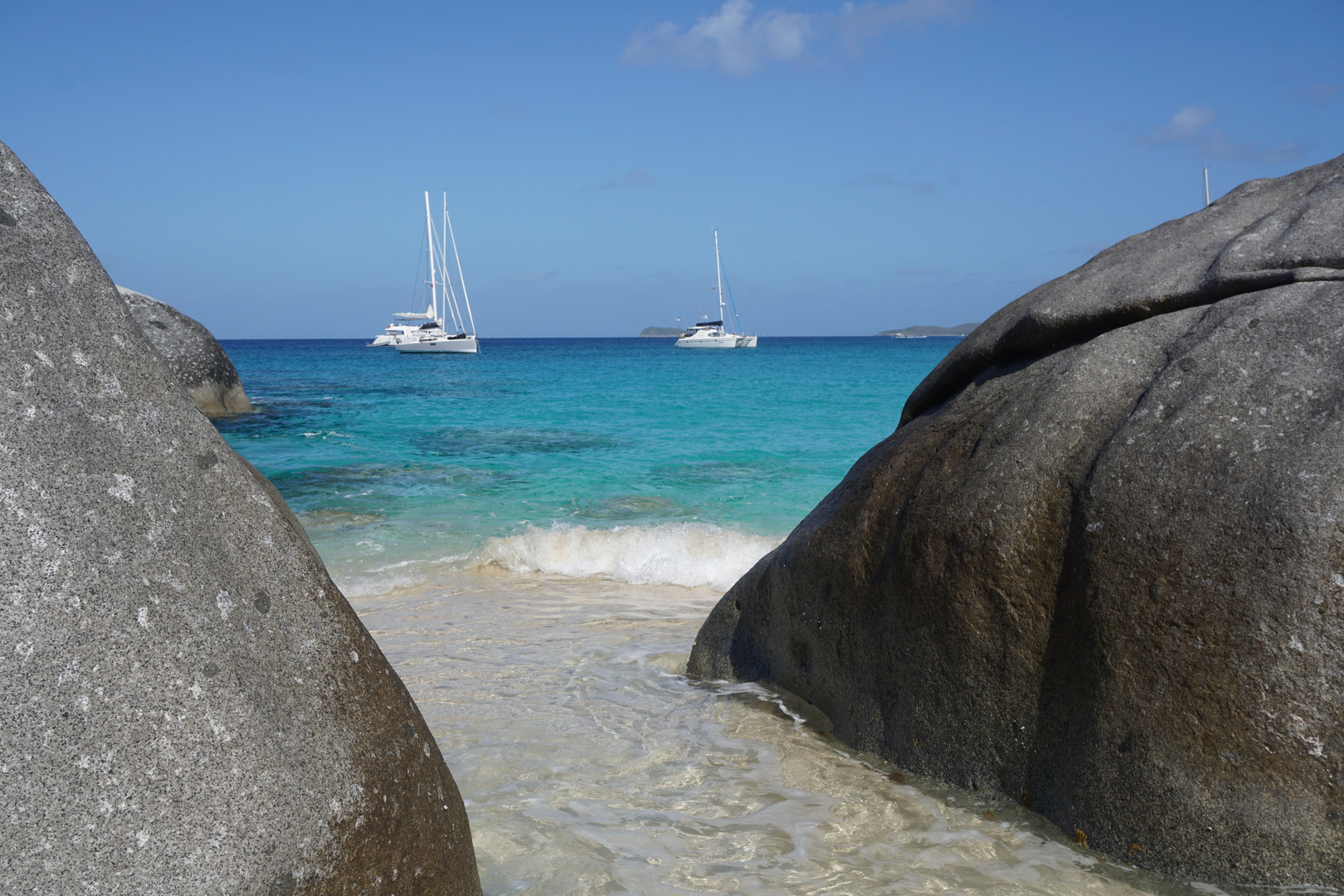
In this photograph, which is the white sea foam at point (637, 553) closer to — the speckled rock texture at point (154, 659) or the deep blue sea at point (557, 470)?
the deep blue sea at point (557, 470)

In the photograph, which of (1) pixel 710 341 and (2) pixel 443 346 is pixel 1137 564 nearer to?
(2) pixel 443 346

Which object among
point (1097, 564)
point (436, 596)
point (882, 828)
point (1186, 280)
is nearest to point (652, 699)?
point (882, 828)

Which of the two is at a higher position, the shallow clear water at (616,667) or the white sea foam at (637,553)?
the shallow clear water at (616,667)

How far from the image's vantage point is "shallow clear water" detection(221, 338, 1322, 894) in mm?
2738

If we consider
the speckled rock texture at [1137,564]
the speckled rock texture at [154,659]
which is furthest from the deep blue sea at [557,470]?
the speckled rock texture at [154,659]

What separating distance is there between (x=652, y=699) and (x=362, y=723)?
2.41 meters

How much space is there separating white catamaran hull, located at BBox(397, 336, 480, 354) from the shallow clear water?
43.8 m

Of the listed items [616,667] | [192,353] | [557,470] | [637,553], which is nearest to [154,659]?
[616,667]

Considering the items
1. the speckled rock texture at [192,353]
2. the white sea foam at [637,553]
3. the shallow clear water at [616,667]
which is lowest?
the white sea foam at [637,553]

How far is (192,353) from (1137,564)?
66.4ft

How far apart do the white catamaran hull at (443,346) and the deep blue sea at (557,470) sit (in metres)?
29.2

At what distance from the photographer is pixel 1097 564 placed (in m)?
2.76

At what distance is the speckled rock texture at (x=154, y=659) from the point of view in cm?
161

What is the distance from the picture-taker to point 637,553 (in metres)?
8.91
